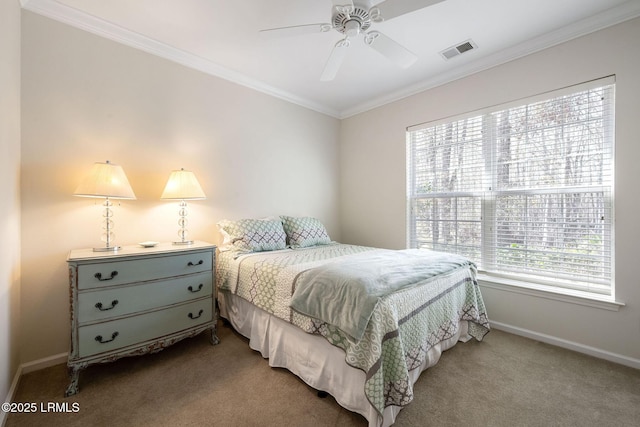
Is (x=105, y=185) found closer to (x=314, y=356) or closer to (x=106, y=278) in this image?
(x=106, y=278)

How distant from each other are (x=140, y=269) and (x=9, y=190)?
0.85 m

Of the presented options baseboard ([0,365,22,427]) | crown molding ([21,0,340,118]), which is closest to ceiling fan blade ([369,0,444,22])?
crown molding ([21,0,340,118])

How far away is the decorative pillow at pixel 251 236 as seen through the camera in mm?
2541

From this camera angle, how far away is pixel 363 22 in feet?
5.40

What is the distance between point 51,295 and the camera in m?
1.92

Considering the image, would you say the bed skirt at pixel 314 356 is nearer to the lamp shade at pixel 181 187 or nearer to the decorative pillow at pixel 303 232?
the decorative pillow at pixel 303 232

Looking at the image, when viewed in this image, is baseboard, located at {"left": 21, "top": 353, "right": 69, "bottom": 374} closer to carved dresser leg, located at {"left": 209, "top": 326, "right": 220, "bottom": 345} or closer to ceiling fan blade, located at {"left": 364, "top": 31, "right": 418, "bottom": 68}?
carved dresser leg, located at {"left": 209, "top": 326, "right": 220, "bottom": 345}

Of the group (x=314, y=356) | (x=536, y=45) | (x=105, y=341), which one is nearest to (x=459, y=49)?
(x=536, y=45)

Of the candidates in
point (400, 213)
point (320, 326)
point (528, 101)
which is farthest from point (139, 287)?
point (528, 101)

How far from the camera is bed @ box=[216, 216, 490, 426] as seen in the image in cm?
130

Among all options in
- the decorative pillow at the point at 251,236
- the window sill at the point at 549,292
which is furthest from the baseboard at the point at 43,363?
the window sill at the point at 549,292

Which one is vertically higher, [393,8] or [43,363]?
[393,8]

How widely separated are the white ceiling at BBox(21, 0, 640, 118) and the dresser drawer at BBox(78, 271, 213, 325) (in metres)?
2.00

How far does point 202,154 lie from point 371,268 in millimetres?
2102
